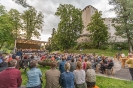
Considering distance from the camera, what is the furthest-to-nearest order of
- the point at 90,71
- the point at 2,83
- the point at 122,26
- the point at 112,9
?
the point at 112,9 < the point at 122,26 < the point at 90,71 < the point at 2,83

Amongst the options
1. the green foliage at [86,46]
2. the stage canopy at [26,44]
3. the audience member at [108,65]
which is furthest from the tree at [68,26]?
the audience member at [108,65]

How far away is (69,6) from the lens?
34.8 metres

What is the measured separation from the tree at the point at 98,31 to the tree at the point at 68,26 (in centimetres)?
359

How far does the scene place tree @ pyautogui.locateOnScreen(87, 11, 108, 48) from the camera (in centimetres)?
3262

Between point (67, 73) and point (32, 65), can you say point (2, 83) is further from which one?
point (67, 73)

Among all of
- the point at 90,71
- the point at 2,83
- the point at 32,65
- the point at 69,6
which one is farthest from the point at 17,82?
the point at 69,6

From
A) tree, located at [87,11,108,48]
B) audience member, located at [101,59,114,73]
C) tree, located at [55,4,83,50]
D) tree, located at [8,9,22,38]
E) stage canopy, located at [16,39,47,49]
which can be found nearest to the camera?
audience member, located at [101,59,114,73]

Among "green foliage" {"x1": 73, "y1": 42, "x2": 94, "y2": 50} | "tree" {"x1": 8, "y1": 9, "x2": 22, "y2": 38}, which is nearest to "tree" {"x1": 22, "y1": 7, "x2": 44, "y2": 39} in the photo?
"tree" {"x1": 8, "y1": 9, "x2": 22, "y2": 38}

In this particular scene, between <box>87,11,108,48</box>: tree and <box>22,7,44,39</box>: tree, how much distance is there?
1491cm

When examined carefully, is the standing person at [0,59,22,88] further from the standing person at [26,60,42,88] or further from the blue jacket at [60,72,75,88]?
the blue jacket at [60,72,75,88]

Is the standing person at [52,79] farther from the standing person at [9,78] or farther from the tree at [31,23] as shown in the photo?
the tree at [31,23]

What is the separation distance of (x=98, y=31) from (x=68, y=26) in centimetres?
758

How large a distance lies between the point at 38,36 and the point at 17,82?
35622 mm

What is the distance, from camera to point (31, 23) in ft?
121
